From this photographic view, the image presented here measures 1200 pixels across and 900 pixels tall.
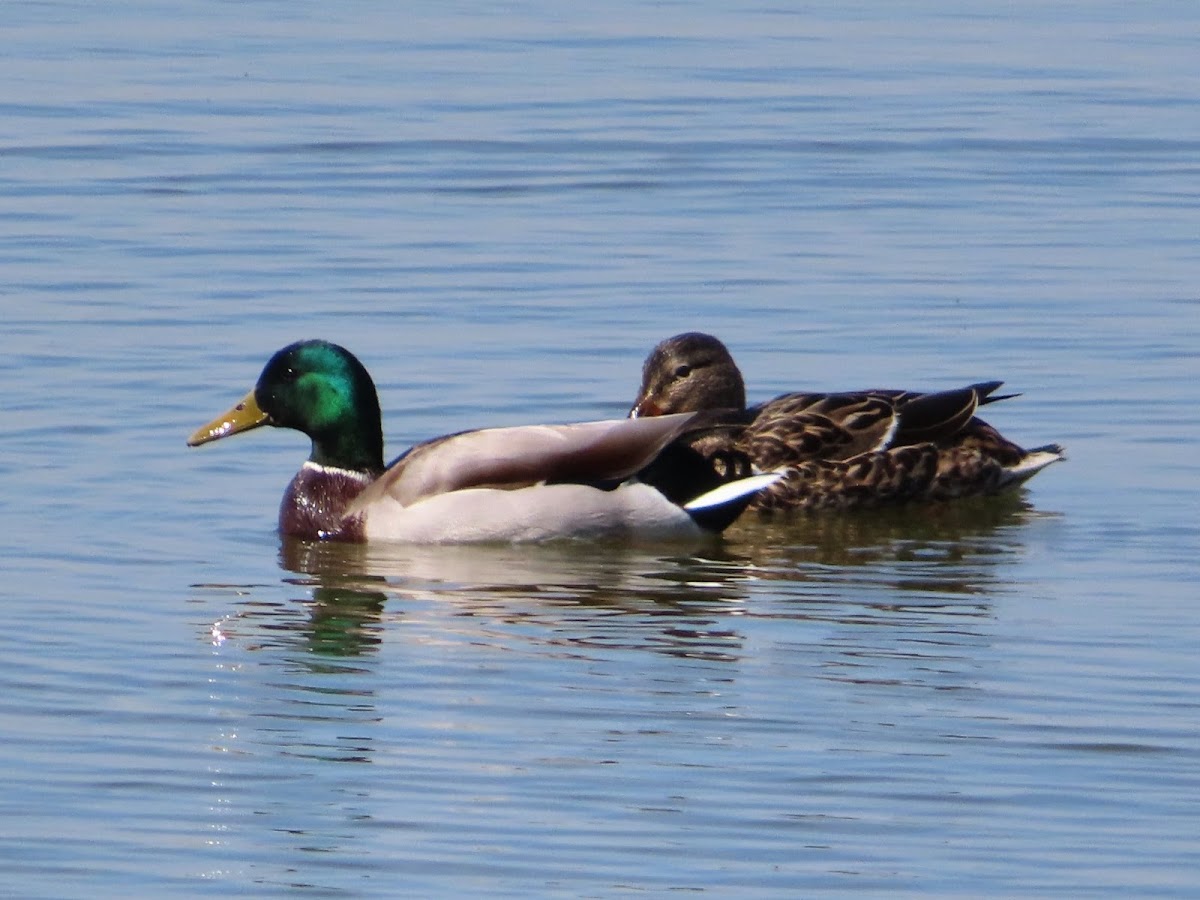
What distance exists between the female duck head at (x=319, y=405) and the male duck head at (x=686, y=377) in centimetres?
140

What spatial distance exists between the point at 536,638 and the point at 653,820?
7.35ft

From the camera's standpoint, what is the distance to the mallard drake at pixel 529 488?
37.3 feet

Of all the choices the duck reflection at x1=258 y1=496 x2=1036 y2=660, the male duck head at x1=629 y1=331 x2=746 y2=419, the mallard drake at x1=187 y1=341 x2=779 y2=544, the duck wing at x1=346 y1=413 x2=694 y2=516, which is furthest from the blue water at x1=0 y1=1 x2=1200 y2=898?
the male duck head at x1=629 y1=331 x2=746 y2=419

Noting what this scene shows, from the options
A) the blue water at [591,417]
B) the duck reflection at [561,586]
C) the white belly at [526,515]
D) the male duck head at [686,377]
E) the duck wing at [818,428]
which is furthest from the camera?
the male duck head at [686,377]

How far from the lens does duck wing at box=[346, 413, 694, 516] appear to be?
37.3 feet

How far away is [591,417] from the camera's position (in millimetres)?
13062

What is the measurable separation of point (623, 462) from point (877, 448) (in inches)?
49.4

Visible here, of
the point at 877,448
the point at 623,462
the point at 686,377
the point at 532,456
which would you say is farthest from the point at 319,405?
the point at 877,448

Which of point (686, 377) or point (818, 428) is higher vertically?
point (686, 377)

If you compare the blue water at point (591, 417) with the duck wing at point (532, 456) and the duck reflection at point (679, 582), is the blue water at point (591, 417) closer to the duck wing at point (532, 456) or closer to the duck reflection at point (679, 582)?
the duck reflection at point (679, 582)

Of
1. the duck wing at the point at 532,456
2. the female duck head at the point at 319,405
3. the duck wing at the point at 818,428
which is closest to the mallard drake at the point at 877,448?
the duck wing at the point at 818,428

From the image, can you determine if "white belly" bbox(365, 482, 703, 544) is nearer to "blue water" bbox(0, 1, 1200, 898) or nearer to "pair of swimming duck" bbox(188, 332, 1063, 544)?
"pair of swimming duck" bbox(188, 332, 1063, 544)

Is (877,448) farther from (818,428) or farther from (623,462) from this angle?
(623,462)

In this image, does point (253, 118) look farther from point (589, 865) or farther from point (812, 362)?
point (589, 865)
